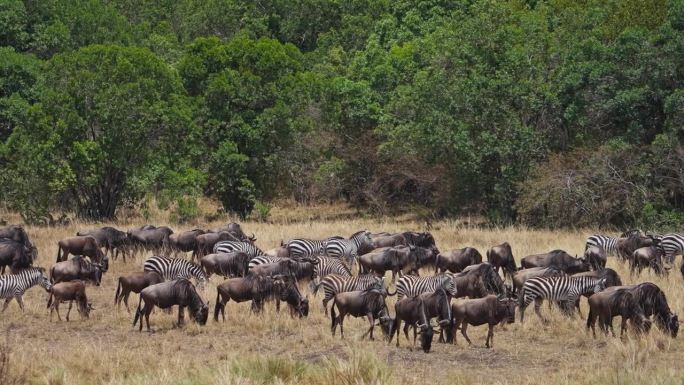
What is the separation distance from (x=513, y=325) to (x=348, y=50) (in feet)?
127

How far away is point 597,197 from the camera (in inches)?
1320

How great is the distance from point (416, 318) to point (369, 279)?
2872 mm

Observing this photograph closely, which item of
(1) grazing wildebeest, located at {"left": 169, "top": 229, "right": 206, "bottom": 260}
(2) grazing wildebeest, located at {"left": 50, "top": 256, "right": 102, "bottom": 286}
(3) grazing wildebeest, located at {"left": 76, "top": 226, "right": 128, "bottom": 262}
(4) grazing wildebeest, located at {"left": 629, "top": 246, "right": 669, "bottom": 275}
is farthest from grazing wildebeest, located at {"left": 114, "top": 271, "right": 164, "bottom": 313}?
(4) grazing wildebeest, located at {"left": 629, "top": 246, "right": 669, "bottom": 275}

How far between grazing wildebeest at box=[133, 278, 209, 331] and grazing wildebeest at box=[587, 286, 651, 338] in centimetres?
692

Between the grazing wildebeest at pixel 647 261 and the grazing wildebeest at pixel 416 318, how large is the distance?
805 centimetres

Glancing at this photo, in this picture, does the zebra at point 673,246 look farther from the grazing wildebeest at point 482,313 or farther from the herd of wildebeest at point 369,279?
the grazing wildebeest at point 482,313

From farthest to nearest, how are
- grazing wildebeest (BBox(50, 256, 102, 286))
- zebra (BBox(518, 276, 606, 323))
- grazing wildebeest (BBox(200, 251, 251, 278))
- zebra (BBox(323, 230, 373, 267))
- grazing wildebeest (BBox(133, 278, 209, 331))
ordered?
zebra (BBox(323, 230, 373, 267)) < grazing wildebeest (BBox(200, 251, 251, 278)) < grazing wildebeest (BBox(50, 256, 102, 286)) < zebra (BBox(518, 276, 606, 323)) < grazing wildebeest (BBox(133, 278, 209, 331))

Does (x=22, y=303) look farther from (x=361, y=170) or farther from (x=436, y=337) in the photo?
(x=361, y=170)

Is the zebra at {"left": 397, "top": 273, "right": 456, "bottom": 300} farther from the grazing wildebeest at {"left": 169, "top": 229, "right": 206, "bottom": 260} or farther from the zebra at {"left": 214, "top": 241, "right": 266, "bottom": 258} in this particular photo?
the grazing wildebeest at {"left": 169, "top": 229, "right": 206, "bottom": 260}

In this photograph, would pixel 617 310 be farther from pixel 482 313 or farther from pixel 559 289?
pixel 482 313

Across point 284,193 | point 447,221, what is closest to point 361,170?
point 284,193

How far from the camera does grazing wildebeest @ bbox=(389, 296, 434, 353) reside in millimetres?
17359

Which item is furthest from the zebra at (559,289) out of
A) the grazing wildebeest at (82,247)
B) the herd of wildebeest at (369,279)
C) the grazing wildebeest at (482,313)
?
the grazing wildebeest at (82,247)

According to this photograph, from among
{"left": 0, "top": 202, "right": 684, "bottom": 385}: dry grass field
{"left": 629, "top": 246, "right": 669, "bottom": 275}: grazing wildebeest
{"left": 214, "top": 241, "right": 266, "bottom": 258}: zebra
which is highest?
{"left": 214, "top": 241, "right": 266, "bottom": 258}: zebra
